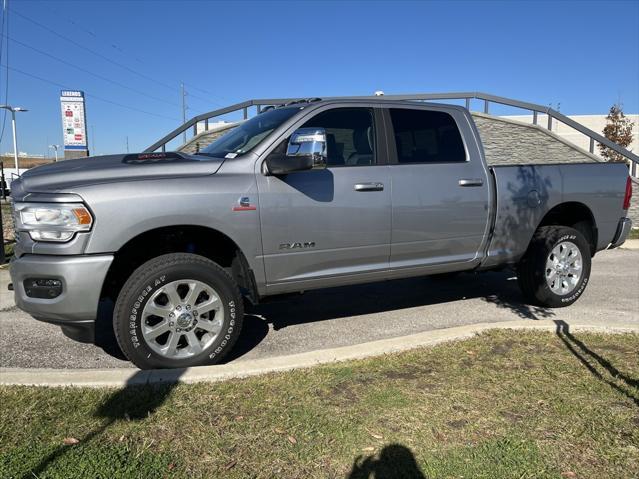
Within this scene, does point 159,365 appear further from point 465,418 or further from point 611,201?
point 611,201

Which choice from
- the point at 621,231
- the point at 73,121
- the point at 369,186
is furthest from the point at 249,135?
the point at 73,121

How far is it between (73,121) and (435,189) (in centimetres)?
859

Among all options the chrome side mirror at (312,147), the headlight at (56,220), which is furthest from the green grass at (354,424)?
the chrome side mirror at (312,147)

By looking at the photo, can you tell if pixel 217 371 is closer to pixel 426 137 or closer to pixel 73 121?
pixel 426 137

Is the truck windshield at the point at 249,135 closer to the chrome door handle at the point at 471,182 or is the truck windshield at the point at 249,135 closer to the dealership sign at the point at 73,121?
the chrome door handle at the point at 471,182

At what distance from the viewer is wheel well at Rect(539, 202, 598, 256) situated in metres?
5.50

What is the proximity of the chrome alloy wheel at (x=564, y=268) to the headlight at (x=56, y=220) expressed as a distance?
4.35 metres

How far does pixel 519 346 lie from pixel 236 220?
2.45 m

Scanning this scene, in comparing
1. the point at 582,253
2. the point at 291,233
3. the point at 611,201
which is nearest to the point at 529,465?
the point at 291,233

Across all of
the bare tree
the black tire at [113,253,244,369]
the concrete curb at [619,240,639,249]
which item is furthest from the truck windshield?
the bare tree

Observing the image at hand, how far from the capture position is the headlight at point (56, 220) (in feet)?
11.0

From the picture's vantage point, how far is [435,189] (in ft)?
15.1

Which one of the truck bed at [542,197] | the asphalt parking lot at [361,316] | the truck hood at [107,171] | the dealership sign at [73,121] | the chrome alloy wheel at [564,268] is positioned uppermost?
the dealership sign at [73,121]

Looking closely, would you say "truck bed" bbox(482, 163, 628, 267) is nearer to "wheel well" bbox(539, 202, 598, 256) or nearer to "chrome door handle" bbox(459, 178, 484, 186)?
"wheel well" bbox(539, 202, 598, 256)
